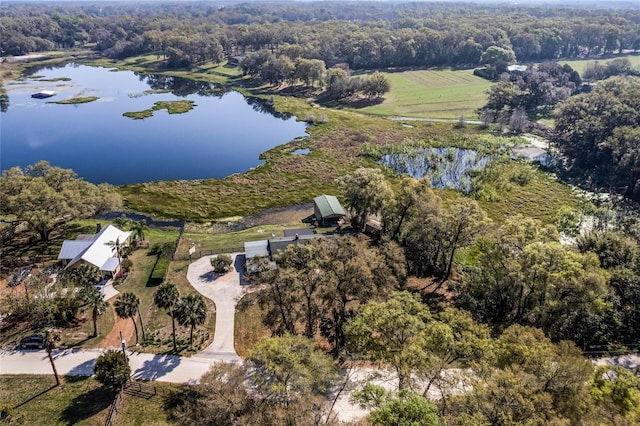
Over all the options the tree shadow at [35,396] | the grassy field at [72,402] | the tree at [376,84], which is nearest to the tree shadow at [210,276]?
the grassy field at [72,402]

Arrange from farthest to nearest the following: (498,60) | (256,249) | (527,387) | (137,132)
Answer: (498,60) < (137,132) < (256,249) < (527,387)

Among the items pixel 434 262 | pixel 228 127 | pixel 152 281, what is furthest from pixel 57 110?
pixel 434 262

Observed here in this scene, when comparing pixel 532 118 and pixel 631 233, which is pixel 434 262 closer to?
pixel 631 233

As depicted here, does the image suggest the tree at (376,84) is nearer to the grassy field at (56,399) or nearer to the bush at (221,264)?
the bush at (221,264)

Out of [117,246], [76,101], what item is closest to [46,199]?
[117,246]

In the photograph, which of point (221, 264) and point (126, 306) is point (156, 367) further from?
point (221, 264)

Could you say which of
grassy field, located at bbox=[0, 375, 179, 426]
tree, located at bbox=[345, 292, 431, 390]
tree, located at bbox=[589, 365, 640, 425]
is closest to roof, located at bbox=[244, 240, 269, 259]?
grassy field, located at bbox=[0, 375, 179, 426]
